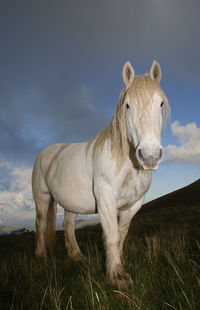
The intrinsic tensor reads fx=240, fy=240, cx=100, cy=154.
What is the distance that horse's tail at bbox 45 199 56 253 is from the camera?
5434 millimetres

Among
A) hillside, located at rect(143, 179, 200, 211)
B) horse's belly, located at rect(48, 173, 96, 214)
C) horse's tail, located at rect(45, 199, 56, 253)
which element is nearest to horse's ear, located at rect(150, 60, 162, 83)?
horse's belly, located at rect(48, 173, 96, 214)

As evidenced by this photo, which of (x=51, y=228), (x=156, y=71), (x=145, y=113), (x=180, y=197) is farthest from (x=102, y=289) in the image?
(x=180, y=197)

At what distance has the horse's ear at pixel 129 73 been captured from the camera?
3188 millimetres

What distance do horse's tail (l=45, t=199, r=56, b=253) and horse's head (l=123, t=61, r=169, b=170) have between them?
131 inches

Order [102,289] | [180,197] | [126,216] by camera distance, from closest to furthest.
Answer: [102,289] → [126,216] → [180,197]

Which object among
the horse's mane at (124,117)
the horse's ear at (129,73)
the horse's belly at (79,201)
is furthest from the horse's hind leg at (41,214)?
the horse's ear at (129,73)

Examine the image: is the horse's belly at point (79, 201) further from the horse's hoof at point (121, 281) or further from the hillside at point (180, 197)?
the hillside at point (180, 197)

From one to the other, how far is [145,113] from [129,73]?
0.77 m

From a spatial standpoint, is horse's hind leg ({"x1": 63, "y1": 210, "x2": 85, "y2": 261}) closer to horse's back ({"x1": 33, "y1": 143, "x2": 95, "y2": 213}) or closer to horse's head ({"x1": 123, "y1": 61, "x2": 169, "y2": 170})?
horse's back ({"x1": 33, "y1": 143, "x2": 95, "y2": 213})

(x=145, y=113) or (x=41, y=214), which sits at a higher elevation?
(x=145, y=113)

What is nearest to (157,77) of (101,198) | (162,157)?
(162,157)

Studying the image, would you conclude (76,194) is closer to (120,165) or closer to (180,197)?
(120,165)

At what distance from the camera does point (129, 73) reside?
10.6 ft

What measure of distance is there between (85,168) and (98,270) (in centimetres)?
152
